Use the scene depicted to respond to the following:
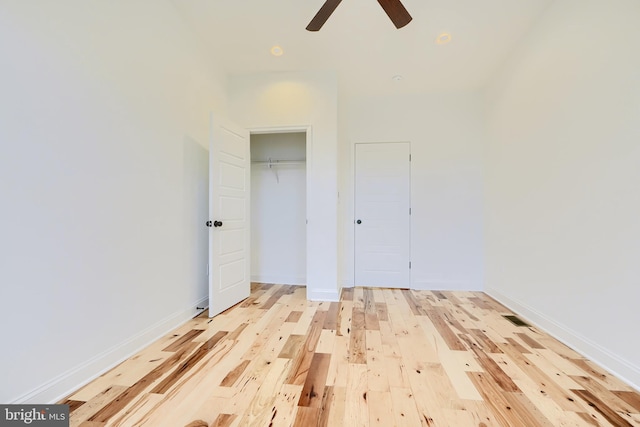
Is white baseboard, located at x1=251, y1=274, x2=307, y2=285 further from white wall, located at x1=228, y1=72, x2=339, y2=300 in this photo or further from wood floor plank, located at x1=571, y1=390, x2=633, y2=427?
wood floor plank, located at x1=571, y1=390, x2=633, y2=427

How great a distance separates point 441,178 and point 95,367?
397 centimetres

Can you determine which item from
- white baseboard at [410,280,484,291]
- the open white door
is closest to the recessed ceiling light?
the open white door

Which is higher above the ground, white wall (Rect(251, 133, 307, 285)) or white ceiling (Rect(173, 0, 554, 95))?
white ceiling (Rect(173, 0, 554, 95))

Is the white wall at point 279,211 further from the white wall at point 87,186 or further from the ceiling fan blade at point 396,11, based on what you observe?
the ceiling fan blade at point 396,11

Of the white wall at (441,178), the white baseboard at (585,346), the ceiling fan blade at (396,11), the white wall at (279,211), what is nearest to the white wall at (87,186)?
the white wall at (279,211)

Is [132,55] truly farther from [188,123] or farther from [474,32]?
[474,32]

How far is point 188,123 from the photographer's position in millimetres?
2529

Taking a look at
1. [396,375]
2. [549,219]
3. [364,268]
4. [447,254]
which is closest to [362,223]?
[364,268]

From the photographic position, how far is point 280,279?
3.90 m

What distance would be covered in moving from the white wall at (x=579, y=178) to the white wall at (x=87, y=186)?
325 centimetres

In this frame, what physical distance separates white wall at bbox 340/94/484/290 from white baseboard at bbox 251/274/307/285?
0.67 metres

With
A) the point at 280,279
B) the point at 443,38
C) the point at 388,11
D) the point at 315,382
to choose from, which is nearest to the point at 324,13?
the point at 388,11

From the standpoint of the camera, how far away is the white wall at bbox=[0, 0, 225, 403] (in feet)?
4.13

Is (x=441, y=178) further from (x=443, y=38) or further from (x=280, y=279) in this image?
(x=280, y=279)
